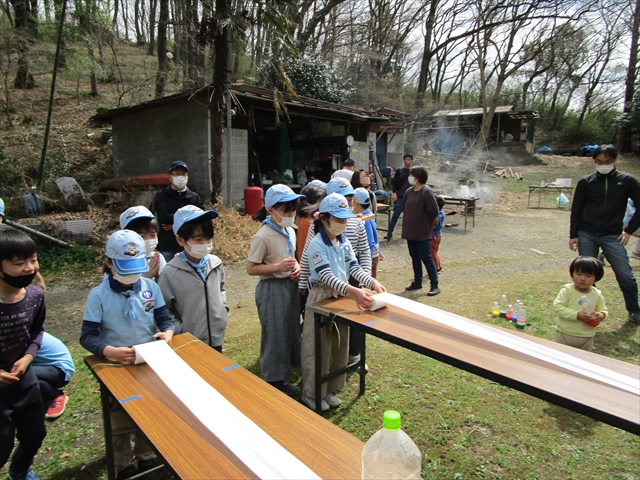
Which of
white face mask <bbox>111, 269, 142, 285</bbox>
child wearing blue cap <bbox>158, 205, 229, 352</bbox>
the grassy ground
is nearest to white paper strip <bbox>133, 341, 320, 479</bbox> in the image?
white face mask <bbox>111, 269, 142, 285</bbox>

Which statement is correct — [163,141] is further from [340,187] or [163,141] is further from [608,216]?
[608,216]

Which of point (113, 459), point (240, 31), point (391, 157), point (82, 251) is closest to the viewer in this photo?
point (113, 459)

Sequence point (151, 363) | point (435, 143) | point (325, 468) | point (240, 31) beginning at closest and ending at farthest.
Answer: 1. point (325, 468)
2. point (151, 363)
3. point (240, 31)
4. point (435, 143)

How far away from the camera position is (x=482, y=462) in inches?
103

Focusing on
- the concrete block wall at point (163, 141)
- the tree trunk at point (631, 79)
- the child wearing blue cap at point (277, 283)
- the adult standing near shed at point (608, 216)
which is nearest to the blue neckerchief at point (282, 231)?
the child wearing blue cap at point (277, 283)

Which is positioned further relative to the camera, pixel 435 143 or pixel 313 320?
pixel 435 143

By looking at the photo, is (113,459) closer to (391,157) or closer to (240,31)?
(240,31)

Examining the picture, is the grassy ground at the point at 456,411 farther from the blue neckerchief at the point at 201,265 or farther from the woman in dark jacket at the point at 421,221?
the blue neckerchief at the point at 201,265

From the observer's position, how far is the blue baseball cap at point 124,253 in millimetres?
2268

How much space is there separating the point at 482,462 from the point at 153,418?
210 centimetres

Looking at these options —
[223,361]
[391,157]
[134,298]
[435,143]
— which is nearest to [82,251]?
[134,298]

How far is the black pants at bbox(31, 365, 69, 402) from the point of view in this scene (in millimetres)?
2514

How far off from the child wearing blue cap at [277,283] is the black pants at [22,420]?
4.88 ft

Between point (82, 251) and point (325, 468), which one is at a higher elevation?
A: point (325, 468)
